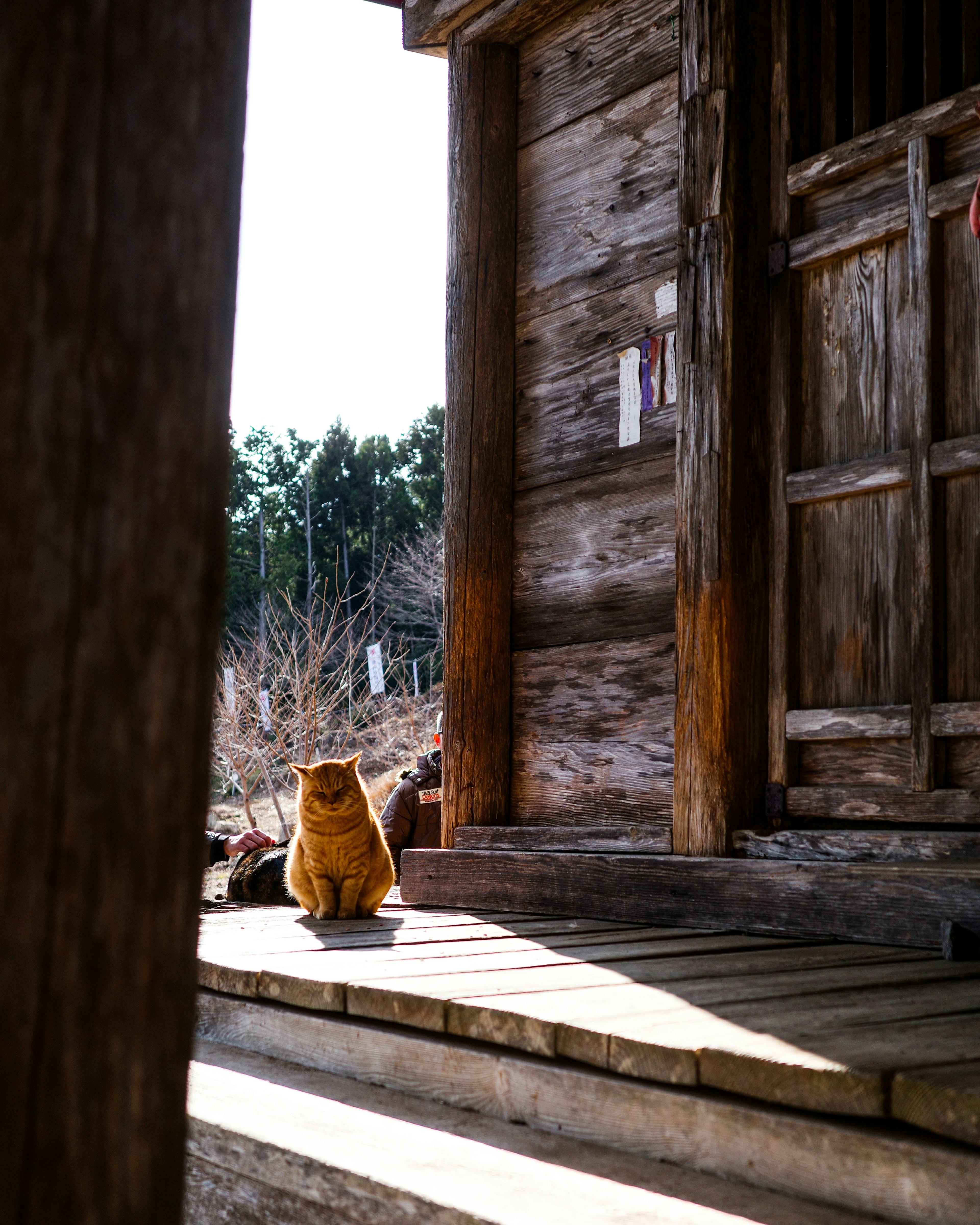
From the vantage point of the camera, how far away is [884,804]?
3379mm

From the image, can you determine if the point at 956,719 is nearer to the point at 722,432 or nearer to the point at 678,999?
the point at 722,432

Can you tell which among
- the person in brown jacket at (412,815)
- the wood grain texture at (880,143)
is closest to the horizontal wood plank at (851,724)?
the wood grain texture at (880,143)

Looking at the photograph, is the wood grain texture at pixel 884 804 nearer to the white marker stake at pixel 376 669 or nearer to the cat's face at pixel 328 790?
the cat's face at pixel 328 790

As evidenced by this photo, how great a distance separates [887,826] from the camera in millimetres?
3410

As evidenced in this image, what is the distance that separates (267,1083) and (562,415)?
9.41ft

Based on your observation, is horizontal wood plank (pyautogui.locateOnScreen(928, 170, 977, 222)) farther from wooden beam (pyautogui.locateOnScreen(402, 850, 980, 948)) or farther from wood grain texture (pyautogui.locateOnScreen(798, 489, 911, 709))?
wooden beam (pyautogui.locateOnScreen(402, 850, 980, 948))

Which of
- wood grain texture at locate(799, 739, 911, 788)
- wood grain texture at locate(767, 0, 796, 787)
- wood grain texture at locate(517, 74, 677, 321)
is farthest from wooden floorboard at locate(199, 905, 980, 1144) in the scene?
wood grain texture at locate(517, 74, 677, 321)

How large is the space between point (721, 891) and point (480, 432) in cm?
207

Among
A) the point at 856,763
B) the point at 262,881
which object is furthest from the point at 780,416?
the point at 262,881

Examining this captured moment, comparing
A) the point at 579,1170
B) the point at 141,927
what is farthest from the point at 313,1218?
the point at 141,927

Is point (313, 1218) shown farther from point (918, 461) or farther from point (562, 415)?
point (562, 415)

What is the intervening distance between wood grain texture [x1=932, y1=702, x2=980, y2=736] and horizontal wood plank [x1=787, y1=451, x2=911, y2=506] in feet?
2.11

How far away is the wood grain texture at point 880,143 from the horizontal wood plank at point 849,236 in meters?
0.14

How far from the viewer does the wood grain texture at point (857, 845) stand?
10.2 feet
